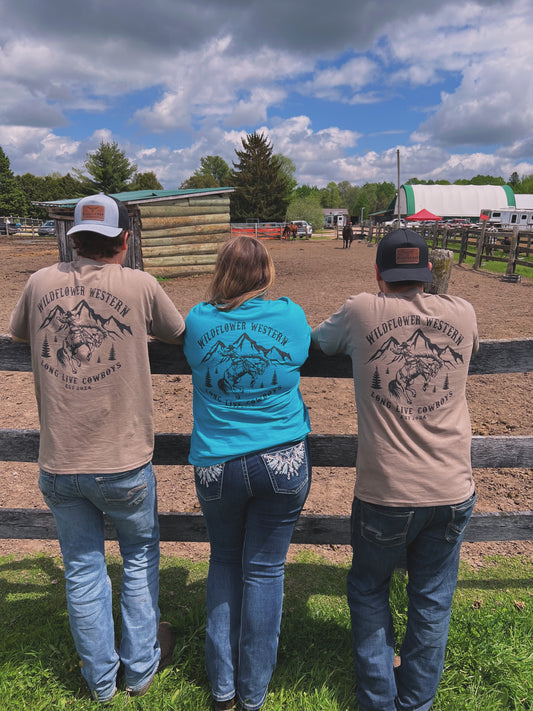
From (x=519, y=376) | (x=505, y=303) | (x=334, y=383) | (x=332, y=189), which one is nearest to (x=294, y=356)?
(x=334, y=383)

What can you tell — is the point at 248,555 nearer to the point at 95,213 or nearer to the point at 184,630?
the point at 184,630

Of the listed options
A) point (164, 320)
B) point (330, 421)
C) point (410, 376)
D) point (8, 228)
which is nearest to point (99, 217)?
point (164, 320)

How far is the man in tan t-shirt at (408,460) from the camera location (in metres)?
1.88

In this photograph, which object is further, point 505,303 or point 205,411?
point 505,303

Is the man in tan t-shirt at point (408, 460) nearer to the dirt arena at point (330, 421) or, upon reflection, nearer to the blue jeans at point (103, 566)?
the blue jeans at point (103, 566)

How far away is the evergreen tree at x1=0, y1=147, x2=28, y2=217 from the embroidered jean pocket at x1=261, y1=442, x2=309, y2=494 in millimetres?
65827

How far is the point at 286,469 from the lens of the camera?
1921mm

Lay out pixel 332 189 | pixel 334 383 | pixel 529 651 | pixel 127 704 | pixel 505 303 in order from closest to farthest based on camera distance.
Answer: pixel 127 704 → pixel 529 651 → pixel 334 383 → pixel 505 303 → pixel 332 189

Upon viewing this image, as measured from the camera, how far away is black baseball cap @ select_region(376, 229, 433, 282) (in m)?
1.93

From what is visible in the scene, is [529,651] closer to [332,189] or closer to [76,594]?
[76,594]

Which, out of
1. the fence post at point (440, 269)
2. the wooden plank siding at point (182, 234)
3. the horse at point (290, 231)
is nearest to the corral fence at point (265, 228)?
the horse at point (290, 231)

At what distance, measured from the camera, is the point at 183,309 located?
36.0 feet

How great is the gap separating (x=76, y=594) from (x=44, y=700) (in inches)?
22.4

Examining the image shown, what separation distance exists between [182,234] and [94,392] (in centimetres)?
1572
